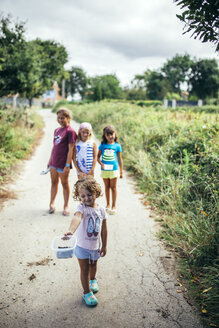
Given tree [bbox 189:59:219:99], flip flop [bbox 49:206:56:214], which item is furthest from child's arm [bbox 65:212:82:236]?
tree [bbox 189:59:219:99]

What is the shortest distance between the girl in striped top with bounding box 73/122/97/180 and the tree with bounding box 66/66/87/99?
89.6m

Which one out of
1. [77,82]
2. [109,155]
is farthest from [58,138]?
[77,82]

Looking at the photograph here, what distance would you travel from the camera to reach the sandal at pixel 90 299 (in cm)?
253

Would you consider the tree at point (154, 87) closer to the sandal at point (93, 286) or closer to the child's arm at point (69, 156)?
the child's arm at point (69, 156)

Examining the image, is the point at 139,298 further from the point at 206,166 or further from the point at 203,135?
the point at 203,135

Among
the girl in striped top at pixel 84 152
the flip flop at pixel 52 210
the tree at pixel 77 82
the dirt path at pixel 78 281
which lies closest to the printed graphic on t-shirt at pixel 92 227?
the dirt path at pixel 78 281

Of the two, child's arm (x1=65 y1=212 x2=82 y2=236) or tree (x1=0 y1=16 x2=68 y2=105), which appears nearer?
child's arm (x1=65 y1=212 x2=82 y2=236)

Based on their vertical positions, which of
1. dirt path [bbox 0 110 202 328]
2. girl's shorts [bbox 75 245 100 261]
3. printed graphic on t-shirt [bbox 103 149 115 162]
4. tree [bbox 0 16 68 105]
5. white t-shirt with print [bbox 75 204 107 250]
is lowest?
dirt path [bbox 0 110 202 328]

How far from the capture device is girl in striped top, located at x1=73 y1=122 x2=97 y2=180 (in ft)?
13.8

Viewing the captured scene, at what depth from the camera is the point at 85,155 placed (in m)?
4.21

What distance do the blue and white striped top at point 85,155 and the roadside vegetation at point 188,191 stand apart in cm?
155

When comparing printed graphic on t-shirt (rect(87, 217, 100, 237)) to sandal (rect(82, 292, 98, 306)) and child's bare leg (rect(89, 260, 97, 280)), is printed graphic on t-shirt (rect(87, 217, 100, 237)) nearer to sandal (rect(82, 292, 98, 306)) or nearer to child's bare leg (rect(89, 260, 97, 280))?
child's bare leg (rect(89, 260, 97, 280))

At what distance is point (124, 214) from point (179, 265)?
1.78 m

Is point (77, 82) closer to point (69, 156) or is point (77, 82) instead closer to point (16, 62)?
point (16, 62)
